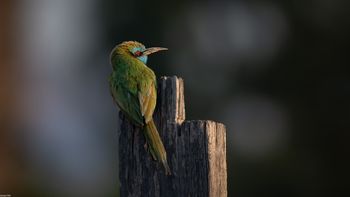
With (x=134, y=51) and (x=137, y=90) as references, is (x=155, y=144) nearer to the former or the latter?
(x=137, y=90)

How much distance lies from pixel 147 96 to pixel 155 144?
712mm

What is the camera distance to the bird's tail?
394 centimetres

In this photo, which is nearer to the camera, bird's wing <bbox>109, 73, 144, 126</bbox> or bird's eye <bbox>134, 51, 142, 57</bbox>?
bird's wing <bbox>109, 73, 144, 126</bbox>

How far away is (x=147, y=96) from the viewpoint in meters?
4.72

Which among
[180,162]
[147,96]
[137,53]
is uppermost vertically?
[137,53]

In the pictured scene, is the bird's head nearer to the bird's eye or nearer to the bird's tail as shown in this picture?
the bird's eye

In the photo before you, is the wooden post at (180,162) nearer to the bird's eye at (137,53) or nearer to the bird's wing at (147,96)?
the bird's wing at (147,96)

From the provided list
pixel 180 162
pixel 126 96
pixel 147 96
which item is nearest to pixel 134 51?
pixel 126 96

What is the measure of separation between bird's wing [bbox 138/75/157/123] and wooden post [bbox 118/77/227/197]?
0.28m

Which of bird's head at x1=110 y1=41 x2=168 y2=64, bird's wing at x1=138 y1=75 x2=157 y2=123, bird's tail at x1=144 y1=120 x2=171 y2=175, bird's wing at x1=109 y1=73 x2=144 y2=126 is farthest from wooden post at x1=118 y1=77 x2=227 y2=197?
bird's head at x1=110 y1=41 x2=168 y2=64

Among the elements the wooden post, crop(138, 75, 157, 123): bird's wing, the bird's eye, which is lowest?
the wooden post

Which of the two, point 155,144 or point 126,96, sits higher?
point 126,96

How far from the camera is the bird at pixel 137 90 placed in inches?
161

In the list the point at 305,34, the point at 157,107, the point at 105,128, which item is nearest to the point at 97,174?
the point at 105,128
